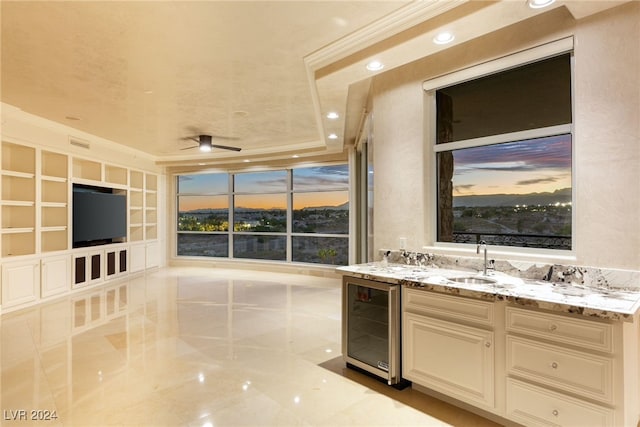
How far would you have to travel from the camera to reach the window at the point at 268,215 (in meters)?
7.79

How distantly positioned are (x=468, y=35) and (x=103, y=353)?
4.53 metres

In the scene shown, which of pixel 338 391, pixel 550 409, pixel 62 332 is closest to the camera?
pixel 550 409

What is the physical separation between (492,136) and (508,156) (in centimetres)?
24

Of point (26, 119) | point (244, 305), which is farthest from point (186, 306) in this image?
point (26, 119)

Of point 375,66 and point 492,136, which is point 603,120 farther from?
point 375,66

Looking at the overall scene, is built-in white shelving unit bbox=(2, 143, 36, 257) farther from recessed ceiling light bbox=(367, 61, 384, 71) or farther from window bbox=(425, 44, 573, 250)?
window bbox=(425, 44, 573, 250)

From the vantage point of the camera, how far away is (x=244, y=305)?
17.1ft

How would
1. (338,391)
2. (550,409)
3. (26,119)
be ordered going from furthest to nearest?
(26,119)
(338,391)
(550,409)

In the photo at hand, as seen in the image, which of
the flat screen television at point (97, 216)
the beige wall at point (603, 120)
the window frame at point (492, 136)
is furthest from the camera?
the flat screen television at point (97, 216)

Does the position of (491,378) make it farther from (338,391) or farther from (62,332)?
(62,332)

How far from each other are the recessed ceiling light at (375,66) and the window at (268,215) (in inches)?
175

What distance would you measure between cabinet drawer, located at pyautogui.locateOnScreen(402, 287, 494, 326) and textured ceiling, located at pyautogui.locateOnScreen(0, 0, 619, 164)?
2029 mm

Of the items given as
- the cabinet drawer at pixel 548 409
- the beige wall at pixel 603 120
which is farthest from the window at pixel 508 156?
the cabinet drawer at pixel 548 409

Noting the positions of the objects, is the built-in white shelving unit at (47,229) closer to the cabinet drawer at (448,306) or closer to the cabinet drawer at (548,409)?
the cabinet drawer at (448,306)
